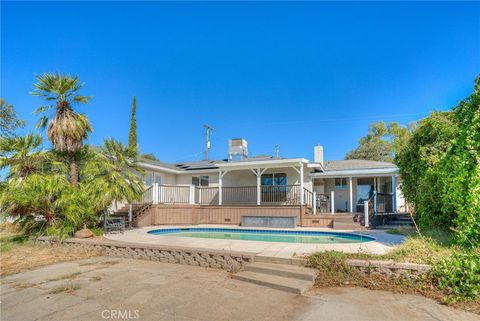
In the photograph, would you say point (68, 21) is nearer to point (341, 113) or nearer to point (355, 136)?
point (341, 113)

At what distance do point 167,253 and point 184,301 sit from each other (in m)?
3.12

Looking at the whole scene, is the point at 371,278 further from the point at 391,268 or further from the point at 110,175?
the point at 110,175

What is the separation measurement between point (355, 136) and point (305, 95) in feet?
44.6

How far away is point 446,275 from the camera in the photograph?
4738mm

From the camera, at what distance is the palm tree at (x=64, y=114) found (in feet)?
34.3

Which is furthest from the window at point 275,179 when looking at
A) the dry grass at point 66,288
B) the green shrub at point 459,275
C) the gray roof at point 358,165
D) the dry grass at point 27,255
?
the dry grass at point 66,288

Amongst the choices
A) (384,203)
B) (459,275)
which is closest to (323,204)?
(384,203)

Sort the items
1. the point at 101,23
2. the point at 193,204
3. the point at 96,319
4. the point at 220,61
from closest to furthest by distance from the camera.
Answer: the point at 96,319 → the point at 101,23 → the point at 193,204 → the point at 220,61

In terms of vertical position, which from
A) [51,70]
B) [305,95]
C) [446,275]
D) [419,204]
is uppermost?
A: [305,95]

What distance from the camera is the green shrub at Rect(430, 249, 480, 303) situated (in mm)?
4348

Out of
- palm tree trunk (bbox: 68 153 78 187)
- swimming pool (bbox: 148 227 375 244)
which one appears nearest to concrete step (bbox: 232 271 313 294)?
swimming pool (bbox: 148 227 375 244)

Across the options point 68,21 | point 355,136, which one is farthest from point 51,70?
point 355,136

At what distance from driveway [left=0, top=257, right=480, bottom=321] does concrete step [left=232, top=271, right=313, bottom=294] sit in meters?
0.12

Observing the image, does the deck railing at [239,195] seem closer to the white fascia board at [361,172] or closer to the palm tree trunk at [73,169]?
the white fascia board at [361,172]
